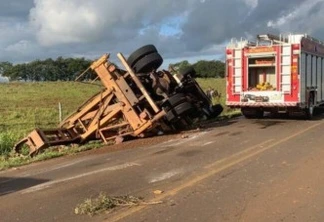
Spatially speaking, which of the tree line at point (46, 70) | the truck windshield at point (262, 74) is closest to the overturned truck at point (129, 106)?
the truck windshield at point (262, 74)

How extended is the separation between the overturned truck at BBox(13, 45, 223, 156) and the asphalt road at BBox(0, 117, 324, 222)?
113cm

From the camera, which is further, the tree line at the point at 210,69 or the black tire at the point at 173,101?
the tree line at the point at 210,69

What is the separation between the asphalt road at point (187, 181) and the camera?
6.07 m

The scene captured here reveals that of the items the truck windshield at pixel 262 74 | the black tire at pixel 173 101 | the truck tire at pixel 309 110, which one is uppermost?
the black tire at pixel 173 101

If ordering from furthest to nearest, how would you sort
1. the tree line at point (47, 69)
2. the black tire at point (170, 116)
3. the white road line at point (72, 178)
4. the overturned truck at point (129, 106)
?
the tree line at point (47, 69)
the black tire at point (170, 116)
the overturned truck at point (129, 106)
the white road line at point (72, 178)

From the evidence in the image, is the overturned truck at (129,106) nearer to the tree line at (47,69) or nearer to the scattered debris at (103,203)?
the scattered debris at (103,203)

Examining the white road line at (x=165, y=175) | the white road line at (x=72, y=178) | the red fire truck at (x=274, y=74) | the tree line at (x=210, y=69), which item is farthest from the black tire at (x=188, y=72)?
the tree line at (x=210, y=69)

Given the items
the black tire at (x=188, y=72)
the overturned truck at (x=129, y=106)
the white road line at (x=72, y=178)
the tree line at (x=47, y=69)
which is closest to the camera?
the white road line at (x=72, y=178)

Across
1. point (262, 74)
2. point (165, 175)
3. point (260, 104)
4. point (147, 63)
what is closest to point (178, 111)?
point (147, 63)

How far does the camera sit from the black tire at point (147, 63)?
1480 centimetres

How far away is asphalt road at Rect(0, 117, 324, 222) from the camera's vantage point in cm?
607

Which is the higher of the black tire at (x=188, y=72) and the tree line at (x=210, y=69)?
the black tire at (x=188, y=72)

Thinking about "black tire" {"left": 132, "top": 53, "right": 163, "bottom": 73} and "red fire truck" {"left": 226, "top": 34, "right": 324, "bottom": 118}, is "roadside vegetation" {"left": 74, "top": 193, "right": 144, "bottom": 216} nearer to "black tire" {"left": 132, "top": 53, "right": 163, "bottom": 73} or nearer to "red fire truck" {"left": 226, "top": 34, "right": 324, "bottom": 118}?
"black tire" {"left": 132, "top": 53, "right": 163, "bottom": 73}

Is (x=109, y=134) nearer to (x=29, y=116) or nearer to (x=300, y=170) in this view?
(x=300, y=170)
